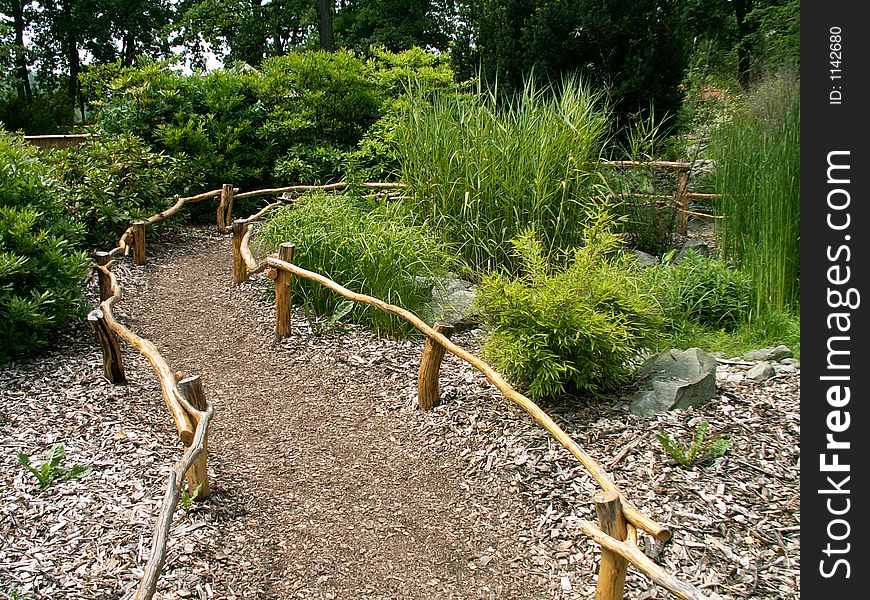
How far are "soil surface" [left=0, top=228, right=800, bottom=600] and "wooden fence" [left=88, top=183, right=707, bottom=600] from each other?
0.84 feet

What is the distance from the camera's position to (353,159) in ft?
30.5

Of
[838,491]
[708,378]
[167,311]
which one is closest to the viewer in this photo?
[838,491]

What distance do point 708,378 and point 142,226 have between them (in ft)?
18.4

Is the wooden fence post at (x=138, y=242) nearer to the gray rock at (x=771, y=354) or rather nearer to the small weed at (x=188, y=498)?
the small weed at (x=188, y=498)

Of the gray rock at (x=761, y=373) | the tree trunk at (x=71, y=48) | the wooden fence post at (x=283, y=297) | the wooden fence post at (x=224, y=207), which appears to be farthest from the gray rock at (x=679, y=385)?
the tree trunk at (x=71, y=48)

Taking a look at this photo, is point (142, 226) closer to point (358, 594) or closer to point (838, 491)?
point (358, 594)

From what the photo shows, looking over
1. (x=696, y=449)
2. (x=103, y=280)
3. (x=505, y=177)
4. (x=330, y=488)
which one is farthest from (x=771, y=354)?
(x=103, y=280)

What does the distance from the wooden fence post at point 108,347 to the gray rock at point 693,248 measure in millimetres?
4351

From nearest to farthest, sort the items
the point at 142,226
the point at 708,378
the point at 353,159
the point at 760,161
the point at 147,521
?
the point at 147,521, the point at 708,378, the point at 760,161, the point at 142,226, the point at 353,159

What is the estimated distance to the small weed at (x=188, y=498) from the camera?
10.1 ft

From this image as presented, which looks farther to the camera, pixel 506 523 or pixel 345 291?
pixel 345 291

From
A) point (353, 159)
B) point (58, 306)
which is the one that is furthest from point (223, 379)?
point (353, 159)

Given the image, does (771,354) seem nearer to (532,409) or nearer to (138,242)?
(532,409)

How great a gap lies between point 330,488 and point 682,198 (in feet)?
17.0
